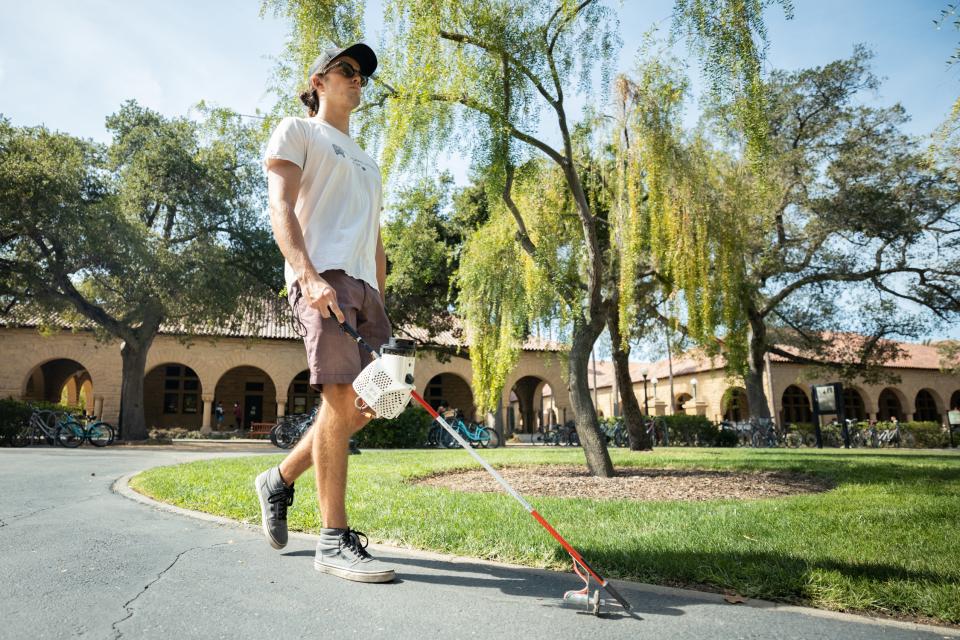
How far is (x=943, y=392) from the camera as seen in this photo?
3944 centimetres

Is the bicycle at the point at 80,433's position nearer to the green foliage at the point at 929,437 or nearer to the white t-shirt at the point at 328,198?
the white t-shirt at the point at 328,198

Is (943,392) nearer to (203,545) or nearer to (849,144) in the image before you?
(849,144)

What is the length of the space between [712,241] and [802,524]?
15.9ft

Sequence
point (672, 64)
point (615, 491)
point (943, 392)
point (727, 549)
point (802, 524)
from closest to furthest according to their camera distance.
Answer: point (727, 549) → point (802, 524) → point (615, 491) → point (672, 64) → point (943, 392)

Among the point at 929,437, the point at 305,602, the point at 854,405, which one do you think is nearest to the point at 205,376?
the point at 305,602

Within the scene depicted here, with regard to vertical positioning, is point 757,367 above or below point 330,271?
above

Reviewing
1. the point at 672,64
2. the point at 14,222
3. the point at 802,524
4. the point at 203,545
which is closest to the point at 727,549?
the point at 802,524

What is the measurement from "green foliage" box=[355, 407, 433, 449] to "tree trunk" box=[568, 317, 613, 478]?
44.0ft

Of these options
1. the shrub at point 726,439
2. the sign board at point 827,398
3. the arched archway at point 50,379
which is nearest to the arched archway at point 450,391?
the shrub at point 726,439

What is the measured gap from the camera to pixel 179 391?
30578 mm

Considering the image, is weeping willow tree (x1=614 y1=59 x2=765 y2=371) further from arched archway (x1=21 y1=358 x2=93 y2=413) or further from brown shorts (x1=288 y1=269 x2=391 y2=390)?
arched archway (x1=21 y1=358 x2=93 y2=413)

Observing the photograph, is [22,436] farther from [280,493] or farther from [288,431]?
[280,493]

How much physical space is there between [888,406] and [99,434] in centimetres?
4716

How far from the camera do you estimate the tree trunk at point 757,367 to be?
16.8m
